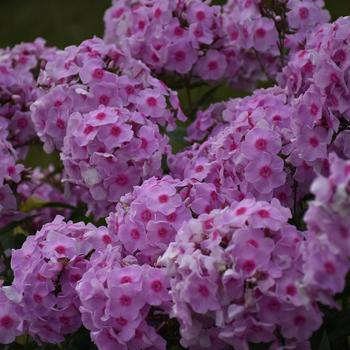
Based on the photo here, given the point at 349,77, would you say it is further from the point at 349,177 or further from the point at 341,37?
the point at 349,177

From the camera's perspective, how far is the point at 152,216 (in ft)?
7.57

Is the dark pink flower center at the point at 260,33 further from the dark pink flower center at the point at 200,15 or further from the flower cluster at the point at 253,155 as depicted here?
the flower cluster at the point at 253,155

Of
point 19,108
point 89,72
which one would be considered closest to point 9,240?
point 19,108

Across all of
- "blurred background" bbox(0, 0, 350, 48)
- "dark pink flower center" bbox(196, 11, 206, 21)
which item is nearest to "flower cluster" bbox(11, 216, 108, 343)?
"dark pink flower center" bbox(196, 11, 206, 21)

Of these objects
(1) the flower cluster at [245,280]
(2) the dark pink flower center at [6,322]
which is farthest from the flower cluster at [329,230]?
(2) the dark pink flower center at [6,322]

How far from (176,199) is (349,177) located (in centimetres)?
72

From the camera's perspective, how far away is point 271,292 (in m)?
1.94

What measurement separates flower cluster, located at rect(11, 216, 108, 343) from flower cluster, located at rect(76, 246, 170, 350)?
6.3 inches

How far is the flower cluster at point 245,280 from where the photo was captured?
6.39 ft

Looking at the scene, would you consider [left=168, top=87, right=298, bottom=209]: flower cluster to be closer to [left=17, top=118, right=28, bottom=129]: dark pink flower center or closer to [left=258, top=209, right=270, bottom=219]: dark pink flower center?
[left=258, top=209, right=270, bottom=219]: dark pink flower center

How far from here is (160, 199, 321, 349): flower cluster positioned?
→ 6.39 ft

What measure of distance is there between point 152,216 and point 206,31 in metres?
1.08

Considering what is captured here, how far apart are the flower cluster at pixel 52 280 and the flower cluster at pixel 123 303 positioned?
0.16 meters

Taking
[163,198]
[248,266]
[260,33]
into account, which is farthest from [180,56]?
[248,266]
